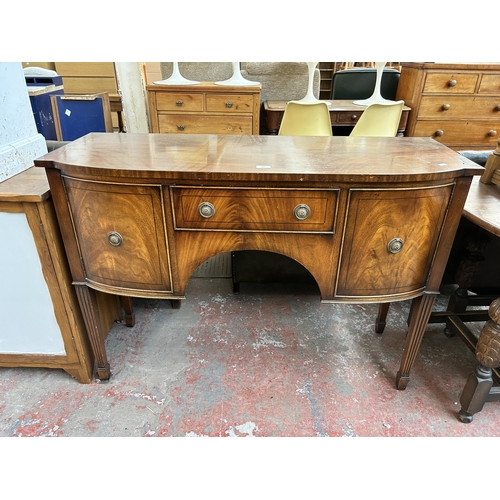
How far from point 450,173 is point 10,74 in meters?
1.68

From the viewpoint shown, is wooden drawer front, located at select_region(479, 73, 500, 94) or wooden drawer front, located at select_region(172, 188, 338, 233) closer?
wooden drawer front, located at select_region(172, 188, 338, 233)

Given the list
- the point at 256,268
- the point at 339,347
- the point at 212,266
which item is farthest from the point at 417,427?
the point at 212,266

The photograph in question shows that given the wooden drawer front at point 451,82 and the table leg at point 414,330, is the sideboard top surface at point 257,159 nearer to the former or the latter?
the table leg at point 414,330

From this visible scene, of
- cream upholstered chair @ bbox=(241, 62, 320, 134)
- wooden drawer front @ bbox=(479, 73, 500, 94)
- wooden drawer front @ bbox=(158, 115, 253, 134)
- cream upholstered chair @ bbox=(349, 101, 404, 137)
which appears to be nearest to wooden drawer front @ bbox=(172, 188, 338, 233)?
cream upholstered chair @ bbox=(349, 101, 404, 137)

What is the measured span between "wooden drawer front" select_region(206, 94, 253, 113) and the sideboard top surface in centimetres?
162

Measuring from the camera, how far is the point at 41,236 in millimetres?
1286

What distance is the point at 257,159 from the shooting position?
125 cm

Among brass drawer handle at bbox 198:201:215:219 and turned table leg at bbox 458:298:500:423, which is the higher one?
brass drawer handle at bbox 198:201:215:219

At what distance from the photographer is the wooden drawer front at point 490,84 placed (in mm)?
3336

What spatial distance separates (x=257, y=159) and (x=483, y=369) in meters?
1.14

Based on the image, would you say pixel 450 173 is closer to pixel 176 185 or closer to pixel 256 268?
pixel 176 185

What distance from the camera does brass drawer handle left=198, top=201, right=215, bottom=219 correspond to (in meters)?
1.16

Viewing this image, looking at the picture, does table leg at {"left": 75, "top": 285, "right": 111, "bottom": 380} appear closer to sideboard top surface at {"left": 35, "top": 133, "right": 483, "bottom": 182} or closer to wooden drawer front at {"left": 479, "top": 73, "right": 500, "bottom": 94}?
sideboard top surface at {"left": 35, "top": 133, "right": 483, "bottom": 182}

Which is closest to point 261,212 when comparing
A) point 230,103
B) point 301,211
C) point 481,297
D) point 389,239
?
point 301,211
